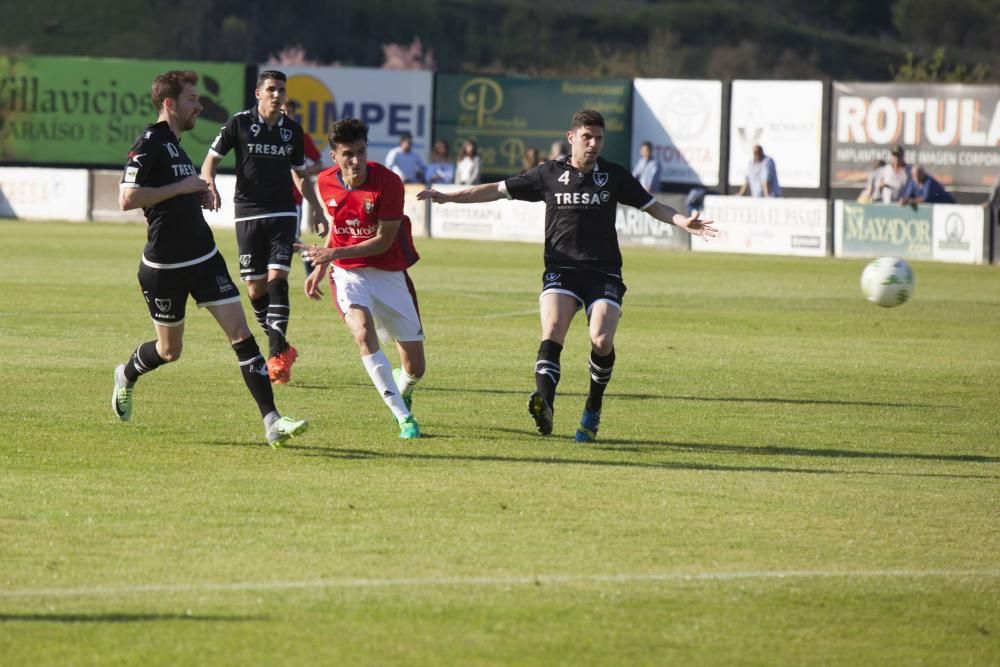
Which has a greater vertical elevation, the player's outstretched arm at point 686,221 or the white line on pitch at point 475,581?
the player's outstretched arm at point 686,221

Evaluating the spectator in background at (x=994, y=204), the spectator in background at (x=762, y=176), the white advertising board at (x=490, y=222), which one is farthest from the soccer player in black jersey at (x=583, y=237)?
the white advertising board at (x=490, y=222)

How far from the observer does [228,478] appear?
370 inches

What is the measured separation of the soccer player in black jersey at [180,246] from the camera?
10078 millimetres

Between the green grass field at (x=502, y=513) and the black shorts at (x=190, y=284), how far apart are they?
0.90m

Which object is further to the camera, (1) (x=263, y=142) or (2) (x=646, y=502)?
(1) (x=263, y=142)

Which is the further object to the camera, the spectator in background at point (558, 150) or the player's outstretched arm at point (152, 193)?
the spectator in background at point (558, 150)

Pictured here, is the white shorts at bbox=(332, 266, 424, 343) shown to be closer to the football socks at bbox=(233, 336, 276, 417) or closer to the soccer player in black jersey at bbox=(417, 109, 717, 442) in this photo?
the soccer player in black jersey at bbox=(417, 109, 717, 442)

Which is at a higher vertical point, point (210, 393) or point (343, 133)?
point (343, 133)

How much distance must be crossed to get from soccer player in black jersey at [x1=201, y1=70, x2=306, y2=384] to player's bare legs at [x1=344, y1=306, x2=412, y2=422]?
313cm

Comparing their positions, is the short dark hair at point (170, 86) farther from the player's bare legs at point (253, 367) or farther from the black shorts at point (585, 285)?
the black shorts at point (585, 285)

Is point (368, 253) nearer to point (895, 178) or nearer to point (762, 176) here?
point (895, 178)

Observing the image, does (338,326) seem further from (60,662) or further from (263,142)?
(60,662)

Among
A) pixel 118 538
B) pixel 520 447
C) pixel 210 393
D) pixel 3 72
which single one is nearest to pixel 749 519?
pixel 520 447

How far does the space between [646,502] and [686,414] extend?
363cm
